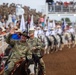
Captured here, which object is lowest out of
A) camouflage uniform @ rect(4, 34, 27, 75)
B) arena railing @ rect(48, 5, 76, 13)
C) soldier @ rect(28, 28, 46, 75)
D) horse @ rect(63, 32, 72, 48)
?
horse @ rect(63, 32, 72, 48)

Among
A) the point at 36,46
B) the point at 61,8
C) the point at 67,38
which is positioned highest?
the point at 36,46

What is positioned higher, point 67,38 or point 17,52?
point 17,52

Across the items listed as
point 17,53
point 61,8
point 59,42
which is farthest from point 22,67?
point 61,8

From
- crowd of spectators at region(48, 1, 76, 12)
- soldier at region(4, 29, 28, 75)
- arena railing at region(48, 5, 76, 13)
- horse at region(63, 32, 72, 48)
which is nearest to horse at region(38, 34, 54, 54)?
horse at region(63, 32, 72, 48)

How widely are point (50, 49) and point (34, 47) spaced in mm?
10593

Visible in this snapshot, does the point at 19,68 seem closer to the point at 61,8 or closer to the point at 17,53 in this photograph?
the point at 17,53

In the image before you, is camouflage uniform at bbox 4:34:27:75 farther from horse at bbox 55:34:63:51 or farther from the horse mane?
horse at bbox 55:34:63:51

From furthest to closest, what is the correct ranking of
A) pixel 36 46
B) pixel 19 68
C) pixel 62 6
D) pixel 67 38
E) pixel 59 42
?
1. pixel 62 6
2. pixel 67 38
3. pixel 59 42
4. pixel 36 46
5. pixel 19 68

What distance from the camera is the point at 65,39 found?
22.0m

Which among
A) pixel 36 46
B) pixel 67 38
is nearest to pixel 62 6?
pixel 67 38

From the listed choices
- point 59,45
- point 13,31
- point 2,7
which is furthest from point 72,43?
point 13,31

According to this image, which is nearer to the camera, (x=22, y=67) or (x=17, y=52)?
(x=22, y=67)

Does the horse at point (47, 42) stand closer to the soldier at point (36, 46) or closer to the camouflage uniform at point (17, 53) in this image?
the soldier at point (36, 46)

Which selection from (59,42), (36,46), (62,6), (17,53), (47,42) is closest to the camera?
(17,53)
